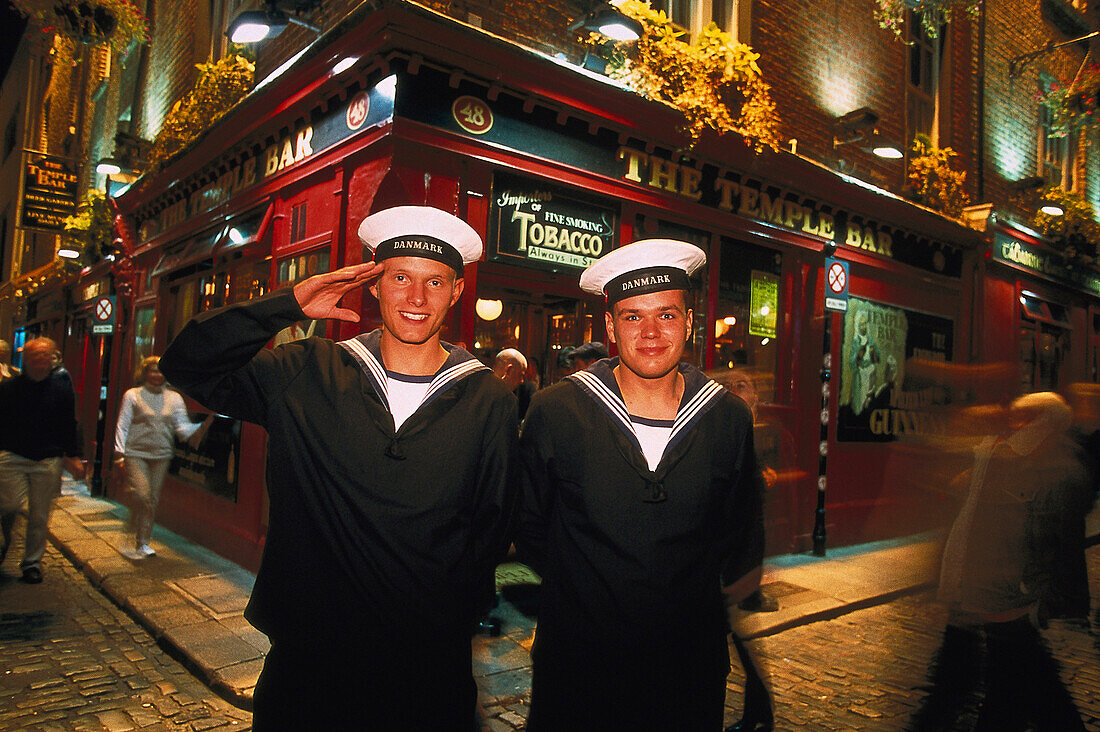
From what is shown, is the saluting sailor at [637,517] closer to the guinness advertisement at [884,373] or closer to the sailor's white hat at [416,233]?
the sailor's white hat at [416,233]

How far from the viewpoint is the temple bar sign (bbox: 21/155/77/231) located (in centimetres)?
1294

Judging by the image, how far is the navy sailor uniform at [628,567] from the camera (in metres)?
2.24

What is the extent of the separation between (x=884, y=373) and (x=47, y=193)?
15331mm

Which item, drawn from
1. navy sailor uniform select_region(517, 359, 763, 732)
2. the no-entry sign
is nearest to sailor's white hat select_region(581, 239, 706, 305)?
navy sailor uniform select_region(517, 359, 763, 732)

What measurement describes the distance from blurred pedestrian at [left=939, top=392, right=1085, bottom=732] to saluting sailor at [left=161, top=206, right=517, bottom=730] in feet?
8.57

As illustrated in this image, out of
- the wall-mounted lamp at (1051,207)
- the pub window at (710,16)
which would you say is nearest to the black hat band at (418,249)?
the pub window at (710,16)

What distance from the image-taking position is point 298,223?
22.6 ft

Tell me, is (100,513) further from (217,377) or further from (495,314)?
(217,377)

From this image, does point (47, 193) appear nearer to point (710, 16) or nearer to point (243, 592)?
point (243, 592)

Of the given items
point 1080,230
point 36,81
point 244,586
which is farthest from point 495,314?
point 36,81

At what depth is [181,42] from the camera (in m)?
10.9

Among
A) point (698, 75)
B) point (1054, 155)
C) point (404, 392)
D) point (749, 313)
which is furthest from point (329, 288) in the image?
point (1054, 155)

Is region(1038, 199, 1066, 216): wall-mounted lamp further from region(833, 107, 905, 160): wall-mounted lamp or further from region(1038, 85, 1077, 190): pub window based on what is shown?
region(833, 107, 905, 160): wall-mounted lamp

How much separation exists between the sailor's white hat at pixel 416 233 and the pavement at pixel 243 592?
281 cm
